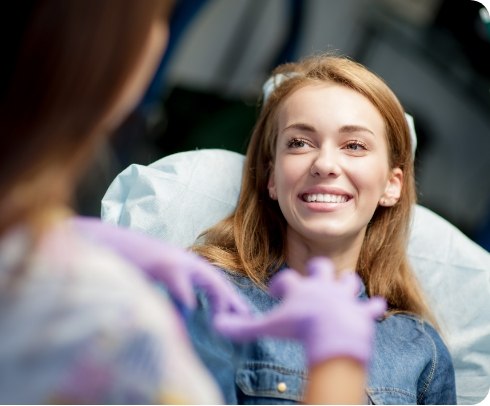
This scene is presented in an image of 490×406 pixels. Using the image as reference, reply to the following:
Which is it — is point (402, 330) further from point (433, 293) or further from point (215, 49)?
point (215, 49)

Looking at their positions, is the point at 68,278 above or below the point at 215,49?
above

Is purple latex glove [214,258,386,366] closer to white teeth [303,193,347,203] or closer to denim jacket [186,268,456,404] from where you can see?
denim jacket [186,268,456,404]

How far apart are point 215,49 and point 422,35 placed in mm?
611

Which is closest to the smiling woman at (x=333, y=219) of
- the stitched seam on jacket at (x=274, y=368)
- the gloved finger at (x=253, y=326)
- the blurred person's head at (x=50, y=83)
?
the stitched seam on jacket at (x=274, y=368)

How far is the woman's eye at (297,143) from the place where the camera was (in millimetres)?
1047

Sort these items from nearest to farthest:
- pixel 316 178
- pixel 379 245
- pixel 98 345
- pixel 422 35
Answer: pixel 98 345, pixel 316 178, pixel 379 245, pixel 422 35

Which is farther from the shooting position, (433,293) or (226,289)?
(433,293)

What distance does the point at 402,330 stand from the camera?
1.08 meters

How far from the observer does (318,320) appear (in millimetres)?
584

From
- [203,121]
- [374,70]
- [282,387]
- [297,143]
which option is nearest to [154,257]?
[282,387]

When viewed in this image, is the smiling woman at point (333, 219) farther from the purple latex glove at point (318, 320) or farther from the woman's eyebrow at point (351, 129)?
the purple latex glove at point (318, 320)

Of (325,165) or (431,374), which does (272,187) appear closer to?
(325,165)

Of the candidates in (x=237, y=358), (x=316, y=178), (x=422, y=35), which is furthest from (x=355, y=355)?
(x=422, y=35)

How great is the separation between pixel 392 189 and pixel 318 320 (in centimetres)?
58
